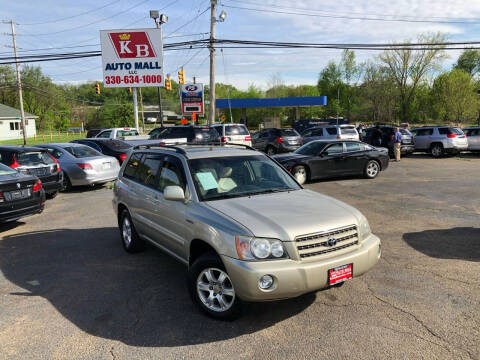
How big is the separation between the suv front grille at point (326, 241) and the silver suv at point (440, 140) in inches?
732

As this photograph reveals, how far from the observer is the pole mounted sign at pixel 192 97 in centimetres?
2692

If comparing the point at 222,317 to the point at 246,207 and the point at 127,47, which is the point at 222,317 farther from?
the point at 127,47

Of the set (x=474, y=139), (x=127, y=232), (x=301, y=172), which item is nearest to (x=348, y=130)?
A: (x=474, y=139)

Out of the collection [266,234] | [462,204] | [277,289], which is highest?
[266,234]

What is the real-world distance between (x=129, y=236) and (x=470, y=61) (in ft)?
283

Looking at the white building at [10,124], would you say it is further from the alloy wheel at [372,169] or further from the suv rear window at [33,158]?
the alloy wheel at [372,169]

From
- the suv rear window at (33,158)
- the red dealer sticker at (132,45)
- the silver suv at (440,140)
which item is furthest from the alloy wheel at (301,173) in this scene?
the red dealer sticker at (132,45)

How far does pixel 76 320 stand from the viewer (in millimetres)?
3916

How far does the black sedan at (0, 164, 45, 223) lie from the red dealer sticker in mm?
18397

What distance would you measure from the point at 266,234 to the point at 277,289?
0.50 m

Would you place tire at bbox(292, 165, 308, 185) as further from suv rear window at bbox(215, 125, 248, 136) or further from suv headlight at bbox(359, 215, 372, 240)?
suv headlight at bbox(359, 215, 372, 240)

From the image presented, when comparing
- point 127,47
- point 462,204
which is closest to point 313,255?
point 462,204

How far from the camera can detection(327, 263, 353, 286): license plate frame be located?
11.6 feet

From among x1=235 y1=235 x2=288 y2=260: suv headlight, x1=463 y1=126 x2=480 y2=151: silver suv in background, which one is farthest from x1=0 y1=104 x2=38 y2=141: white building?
x1=235 y1=235 x2=288 y2=260: suv headlight
